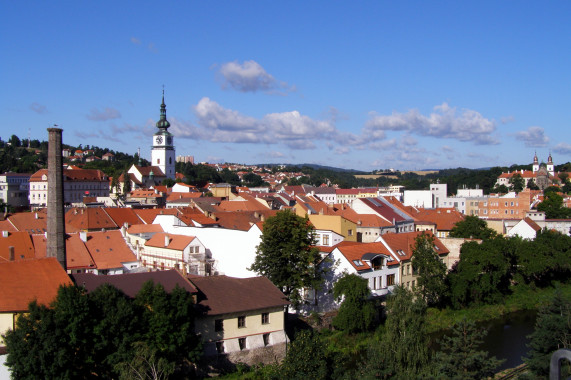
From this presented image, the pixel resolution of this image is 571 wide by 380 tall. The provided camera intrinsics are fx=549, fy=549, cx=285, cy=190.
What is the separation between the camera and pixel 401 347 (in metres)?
19.8

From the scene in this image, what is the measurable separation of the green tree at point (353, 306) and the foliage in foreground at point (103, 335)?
Answer: 8414mm

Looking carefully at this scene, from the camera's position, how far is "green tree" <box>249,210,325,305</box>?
90.5 ft

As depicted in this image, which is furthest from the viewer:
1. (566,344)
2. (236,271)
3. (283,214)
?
(236,271)

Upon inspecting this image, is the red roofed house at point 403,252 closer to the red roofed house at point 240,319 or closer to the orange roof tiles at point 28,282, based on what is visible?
the red roofed house at point 240,319

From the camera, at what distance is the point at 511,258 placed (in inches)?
1442

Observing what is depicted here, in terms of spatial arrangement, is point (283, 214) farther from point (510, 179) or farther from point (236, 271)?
point (510, 179)

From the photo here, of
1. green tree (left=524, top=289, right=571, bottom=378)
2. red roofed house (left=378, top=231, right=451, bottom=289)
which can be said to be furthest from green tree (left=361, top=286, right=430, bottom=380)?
red roofed house (left=378, top=231, right=451, bottom=289)

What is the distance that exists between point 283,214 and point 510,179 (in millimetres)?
103522

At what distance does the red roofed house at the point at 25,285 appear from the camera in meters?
19.4

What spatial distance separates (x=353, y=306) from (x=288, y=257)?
4055 millimetres

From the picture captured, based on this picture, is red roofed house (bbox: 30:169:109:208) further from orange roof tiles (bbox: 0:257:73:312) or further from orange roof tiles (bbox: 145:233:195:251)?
orange roof tiles (bbox: 0:257:73:312)

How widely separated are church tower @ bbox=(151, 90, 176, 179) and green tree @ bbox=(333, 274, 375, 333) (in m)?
92.2

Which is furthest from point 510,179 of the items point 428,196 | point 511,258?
point 511,258

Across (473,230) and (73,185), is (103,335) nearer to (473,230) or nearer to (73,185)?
(473,230)
